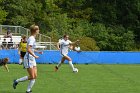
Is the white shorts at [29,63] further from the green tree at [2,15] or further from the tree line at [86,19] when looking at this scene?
the green tree at [2,15]

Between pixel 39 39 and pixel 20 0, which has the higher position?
pixel 20 0

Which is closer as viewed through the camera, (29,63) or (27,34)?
(29,63)

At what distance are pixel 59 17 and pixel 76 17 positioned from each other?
5.84 metres

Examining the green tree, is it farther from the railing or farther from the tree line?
the railing

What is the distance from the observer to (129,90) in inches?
617

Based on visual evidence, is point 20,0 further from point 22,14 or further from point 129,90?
point 129,90

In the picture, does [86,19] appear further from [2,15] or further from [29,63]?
[29,63]

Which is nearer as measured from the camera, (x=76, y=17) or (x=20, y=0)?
(x=20, y=0)

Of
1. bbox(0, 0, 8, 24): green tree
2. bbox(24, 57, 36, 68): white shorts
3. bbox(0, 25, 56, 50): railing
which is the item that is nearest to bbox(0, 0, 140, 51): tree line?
bbox(0, 0, 8, 24): green tree

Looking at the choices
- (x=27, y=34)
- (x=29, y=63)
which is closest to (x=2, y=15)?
(x=27, y=34)

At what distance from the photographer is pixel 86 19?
59531 millimetres

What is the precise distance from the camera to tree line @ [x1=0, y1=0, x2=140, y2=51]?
2057 inches

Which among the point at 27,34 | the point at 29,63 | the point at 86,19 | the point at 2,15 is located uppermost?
the point at 2,15

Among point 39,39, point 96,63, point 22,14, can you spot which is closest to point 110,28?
point 22,14
